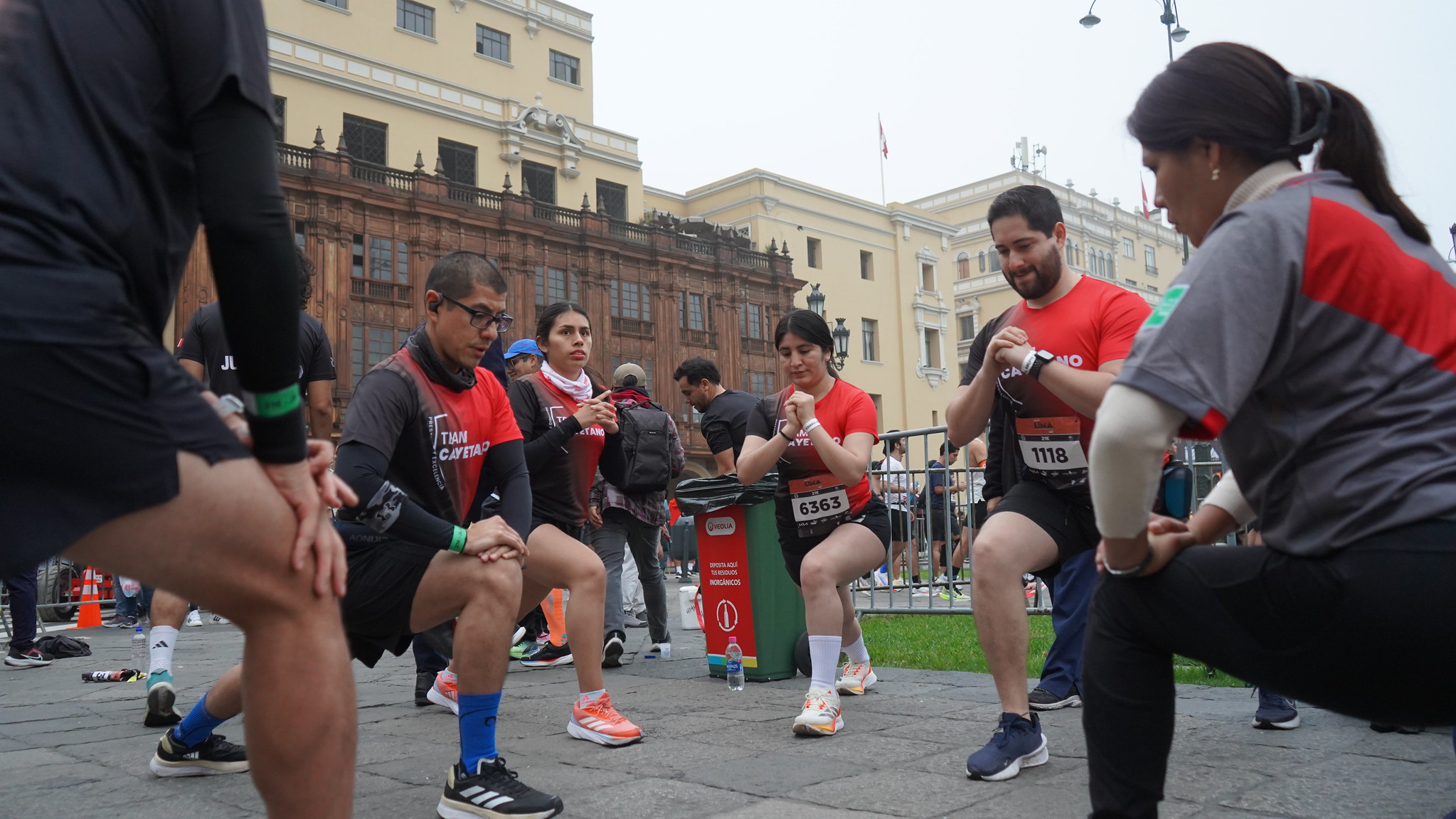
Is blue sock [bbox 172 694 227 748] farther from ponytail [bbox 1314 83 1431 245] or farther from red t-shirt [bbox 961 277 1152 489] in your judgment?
ponytail [bbox 1314 83 1431 245]

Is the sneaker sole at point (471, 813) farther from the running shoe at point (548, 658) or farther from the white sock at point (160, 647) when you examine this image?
the running shoe at point (548, 658)

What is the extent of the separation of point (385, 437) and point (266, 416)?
2049mm

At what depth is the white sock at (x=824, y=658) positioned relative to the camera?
4641 mm

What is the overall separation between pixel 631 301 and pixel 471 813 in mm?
35161

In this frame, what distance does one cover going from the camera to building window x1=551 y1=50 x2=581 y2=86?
39094 mm

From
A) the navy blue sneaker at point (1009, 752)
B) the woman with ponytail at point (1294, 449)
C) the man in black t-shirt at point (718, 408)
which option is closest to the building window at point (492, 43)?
the man in black t-shirt at point (718, 408)

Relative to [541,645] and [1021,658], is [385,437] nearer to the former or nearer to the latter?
[1021,658]

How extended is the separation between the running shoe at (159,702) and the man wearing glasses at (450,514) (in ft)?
5.41

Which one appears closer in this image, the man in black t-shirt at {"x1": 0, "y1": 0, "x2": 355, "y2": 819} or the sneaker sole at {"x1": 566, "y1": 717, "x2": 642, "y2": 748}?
the man in black t-shirt at {"x1": 0, "y1": 0, "x2": 355, "y2": 819}

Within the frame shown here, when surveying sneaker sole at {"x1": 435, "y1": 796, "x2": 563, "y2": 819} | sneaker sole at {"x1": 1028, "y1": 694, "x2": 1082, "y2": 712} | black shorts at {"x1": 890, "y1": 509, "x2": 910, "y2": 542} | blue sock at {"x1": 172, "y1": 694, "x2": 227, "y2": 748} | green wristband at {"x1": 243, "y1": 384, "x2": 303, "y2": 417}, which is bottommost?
sneaker sole at {"x1": 1028, "y1": 694, "x2": 1082, "y2": 712}

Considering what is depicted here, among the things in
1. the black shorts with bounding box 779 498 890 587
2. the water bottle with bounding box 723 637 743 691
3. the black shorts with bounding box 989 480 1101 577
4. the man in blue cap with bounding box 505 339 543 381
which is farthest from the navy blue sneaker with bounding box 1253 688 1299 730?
the man in blue cap with bounding box 505 339 543 381

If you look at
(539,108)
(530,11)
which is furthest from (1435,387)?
(530,11)

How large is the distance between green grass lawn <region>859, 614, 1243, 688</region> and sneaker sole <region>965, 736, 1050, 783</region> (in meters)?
1.18

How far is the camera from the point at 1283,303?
180cm
